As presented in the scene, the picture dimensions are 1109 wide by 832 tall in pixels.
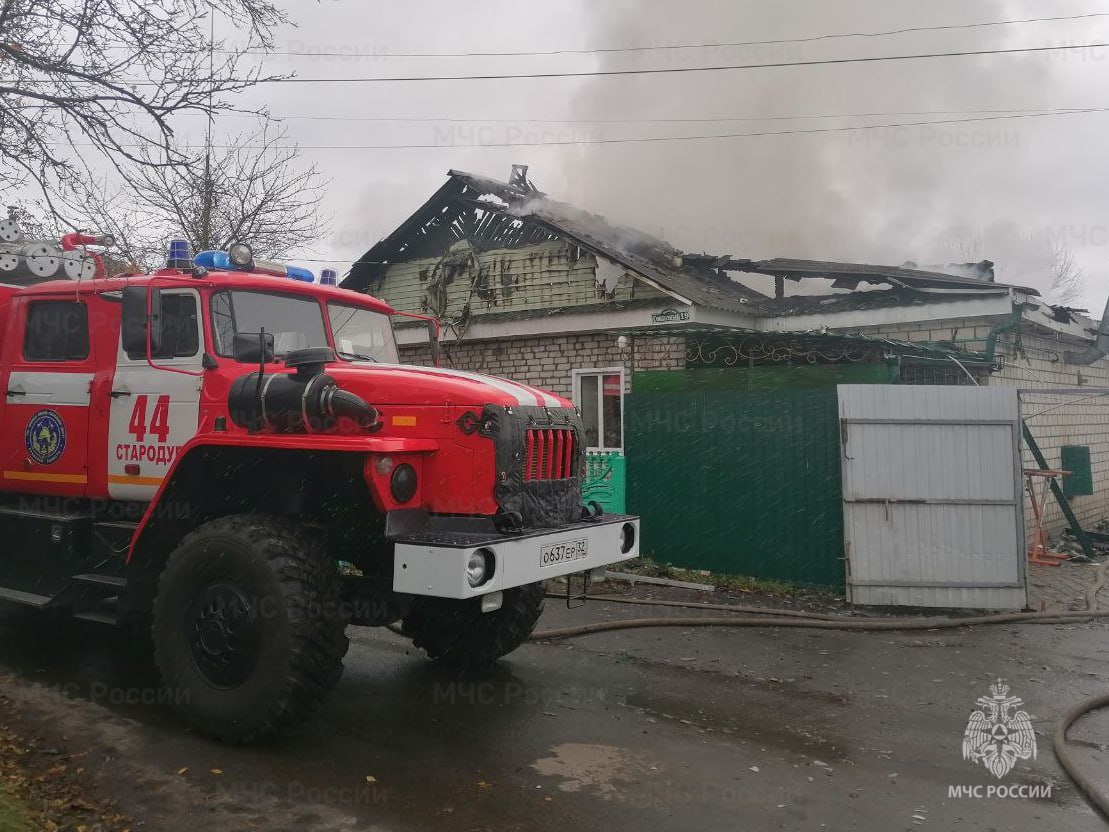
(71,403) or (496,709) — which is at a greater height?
(71,403)

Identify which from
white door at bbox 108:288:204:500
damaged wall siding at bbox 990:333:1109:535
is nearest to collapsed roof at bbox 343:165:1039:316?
damaged wall siding at bbox 990:333:1109:535

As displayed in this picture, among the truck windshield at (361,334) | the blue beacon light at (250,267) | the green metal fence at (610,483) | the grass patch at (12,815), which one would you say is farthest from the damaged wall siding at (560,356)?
the grass patch at (12,815)

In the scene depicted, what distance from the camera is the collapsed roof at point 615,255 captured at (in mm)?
11773

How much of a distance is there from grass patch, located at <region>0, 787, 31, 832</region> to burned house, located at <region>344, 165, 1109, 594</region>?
520cm

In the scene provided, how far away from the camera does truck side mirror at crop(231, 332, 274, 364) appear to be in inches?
202

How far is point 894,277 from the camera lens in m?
11.7

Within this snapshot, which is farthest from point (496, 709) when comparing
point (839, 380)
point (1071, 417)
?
point (1071, 417)

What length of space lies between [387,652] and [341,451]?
2.68m

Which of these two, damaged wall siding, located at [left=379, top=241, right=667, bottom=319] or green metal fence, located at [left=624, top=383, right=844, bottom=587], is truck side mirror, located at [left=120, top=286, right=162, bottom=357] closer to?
green metal fence, located at [left=624, top=383, right=844, bottom=587]

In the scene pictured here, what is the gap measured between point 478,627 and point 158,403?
2561 mm

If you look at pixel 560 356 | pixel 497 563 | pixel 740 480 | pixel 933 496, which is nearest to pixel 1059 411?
pixel 933 496

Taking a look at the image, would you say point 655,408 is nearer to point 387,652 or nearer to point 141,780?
point 387,652

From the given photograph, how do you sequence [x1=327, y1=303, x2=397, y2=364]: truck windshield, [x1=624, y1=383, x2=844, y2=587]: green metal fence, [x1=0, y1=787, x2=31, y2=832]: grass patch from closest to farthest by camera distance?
[x1=0, y1=787, x2=31, y2=832]: grass patch < [x1=327, y1=303, x2=397, y2=364]: truck windshield < [x1=624, y1=383, x2=844, y2=587]: green metal fence

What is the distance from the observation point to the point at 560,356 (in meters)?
13.1
